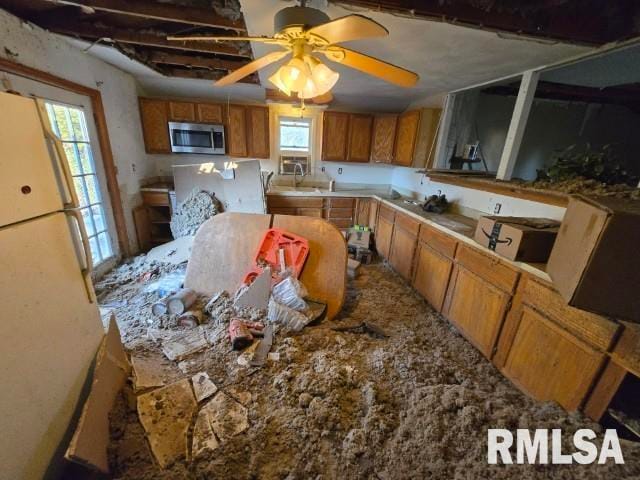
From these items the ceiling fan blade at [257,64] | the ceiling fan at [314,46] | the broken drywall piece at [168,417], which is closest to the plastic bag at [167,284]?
the broken drywall piece at [168,417]

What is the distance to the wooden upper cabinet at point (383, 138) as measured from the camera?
4020 millimetres

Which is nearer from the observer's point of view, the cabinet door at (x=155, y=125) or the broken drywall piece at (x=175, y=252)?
the broken drywall piece at (x=175, y=252)

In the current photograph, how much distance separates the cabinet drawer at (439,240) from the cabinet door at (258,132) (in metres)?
2.78

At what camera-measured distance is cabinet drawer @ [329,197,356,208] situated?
4105 mm

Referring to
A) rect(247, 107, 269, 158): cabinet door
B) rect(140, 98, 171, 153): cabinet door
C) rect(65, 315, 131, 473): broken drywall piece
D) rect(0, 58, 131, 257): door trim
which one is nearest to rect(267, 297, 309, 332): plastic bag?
rect(65, 315, 131, 473): broken drywall piece

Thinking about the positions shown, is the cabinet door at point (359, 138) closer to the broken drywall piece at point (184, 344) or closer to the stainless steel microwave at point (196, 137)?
the stainless steel microwave at point (196, 137)

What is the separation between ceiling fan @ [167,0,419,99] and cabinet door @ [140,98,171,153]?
2.85 metres

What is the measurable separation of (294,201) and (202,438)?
10.5 ft

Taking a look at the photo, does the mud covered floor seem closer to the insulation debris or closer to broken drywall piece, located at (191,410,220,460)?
broken drywall piece, located at (191,410,220,460)

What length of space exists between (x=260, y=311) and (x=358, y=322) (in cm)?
88

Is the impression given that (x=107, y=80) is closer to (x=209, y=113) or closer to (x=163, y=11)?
(x=209, y=113)

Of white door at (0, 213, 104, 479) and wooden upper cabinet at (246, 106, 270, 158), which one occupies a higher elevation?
wooden upper cabinet at (246, 106, 270, 158)

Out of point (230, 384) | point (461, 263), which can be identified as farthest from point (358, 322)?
point (230, 384)

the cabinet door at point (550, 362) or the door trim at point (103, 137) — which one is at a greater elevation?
the door trim at point (103, 137)
